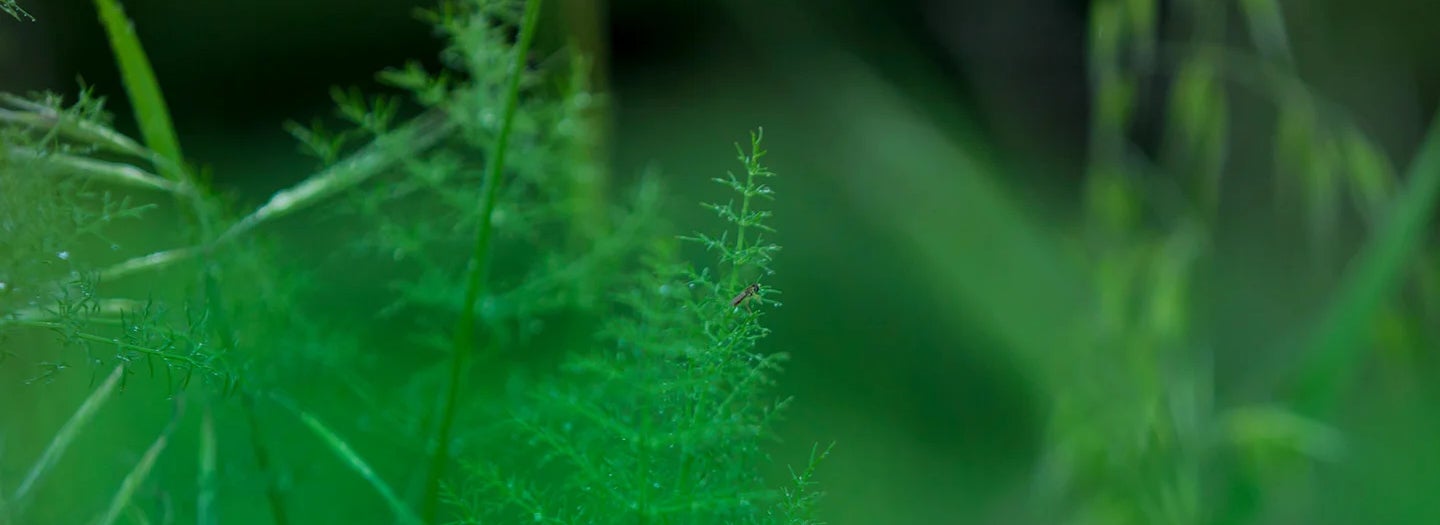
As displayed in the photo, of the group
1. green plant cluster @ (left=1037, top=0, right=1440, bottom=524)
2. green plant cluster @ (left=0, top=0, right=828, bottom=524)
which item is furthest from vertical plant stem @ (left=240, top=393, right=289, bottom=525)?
green plant cluster @ (left=1037, top=0, right=1440, bottom=524)

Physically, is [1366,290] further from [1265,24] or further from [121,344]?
[121,344]

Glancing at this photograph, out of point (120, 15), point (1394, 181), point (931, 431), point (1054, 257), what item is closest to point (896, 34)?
point (1054, 257)

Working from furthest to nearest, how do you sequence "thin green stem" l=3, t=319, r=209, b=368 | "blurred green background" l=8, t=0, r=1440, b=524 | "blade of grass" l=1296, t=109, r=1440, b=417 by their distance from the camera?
"blurred green background" l=8, t=0, r=1440, b=524 → "blade of grass" l=1296, t=109, r=1440, b=417 → "thin green stem" l=3, t=319, r=209, b=368

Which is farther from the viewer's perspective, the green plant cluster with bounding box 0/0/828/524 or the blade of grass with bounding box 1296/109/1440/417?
the blade of grass with bounding box 1296/109/1440/417

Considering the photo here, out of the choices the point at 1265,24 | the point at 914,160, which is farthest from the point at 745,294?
the point at 914,160

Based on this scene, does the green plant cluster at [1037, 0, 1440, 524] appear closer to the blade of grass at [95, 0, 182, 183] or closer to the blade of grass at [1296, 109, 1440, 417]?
the blade of grass at [1296, 109, 1440, 417]

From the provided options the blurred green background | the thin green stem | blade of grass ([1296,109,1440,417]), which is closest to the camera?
the thin green stem
